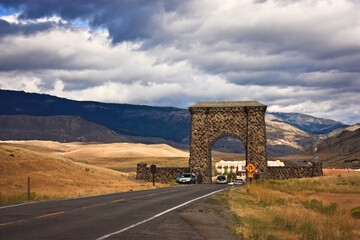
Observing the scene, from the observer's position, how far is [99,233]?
11562mm

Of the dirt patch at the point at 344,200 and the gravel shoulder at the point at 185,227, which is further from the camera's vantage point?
the dirt patch at the point at 344,200

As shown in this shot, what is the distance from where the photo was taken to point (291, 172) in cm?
6178

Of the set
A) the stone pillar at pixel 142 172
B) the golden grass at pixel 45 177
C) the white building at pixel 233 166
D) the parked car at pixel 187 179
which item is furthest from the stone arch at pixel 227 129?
the white building at pixel 233 166

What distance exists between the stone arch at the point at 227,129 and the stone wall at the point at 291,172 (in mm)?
1224

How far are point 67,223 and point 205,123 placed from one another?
5039 cm

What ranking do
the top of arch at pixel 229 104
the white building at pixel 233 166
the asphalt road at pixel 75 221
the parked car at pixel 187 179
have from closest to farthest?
the asphalt road at pixel 75 221 → the parked car at pixel 187 179 → the top of arch at pixel 229 104 → the white building at pixel 233 166

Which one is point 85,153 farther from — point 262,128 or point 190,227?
point 190,227

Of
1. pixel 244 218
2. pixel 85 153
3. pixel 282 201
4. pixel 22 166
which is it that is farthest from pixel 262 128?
pixel 85 153

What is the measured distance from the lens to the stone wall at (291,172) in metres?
61.6

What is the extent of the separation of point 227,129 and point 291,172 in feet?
35.9

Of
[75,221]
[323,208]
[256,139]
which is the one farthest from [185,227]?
[256,139]

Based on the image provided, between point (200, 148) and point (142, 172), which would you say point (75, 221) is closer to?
point (142, 172)

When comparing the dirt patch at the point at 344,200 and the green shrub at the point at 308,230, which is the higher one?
the green shrub at the point at 308,230

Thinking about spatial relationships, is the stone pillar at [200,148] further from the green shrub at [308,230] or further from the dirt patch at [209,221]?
the green shrub at [308,230]
